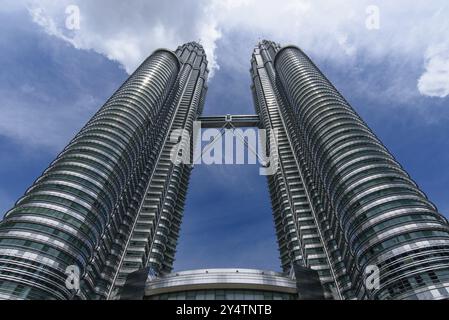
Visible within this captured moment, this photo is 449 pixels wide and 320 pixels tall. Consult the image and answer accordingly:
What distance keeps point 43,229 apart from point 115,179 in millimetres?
21178

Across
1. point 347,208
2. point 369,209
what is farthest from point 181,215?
point 369,209

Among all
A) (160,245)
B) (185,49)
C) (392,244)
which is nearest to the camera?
(392,244)

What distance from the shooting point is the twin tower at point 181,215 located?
170 feet

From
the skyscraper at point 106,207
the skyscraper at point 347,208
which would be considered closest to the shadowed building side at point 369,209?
the skyscraper at point 347,208

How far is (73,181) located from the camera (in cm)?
6925

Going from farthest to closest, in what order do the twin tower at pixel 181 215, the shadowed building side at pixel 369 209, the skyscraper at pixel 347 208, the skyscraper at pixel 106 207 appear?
the skyscraper at pixel 106 207 < the skyscraper at pixel 347 208 < the shadowed building side at pixel 369 209 < the twin tower at pixel 181 215

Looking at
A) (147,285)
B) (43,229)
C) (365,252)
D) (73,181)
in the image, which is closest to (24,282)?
(43,229)

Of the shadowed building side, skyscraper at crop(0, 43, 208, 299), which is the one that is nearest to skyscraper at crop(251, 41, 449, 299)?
the shadowed building side

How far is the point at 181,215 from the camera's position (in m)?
115

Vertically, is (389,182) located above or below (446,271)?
above

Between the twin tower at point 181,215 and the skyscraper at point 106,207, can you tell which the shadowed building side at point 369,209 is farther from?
the skyscraper at point 106,207

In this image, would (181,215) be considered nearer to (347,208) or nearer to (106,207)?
(106,207)

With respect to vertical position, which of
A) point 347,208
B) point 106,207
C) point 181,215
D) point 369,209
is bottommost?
point 369,209
